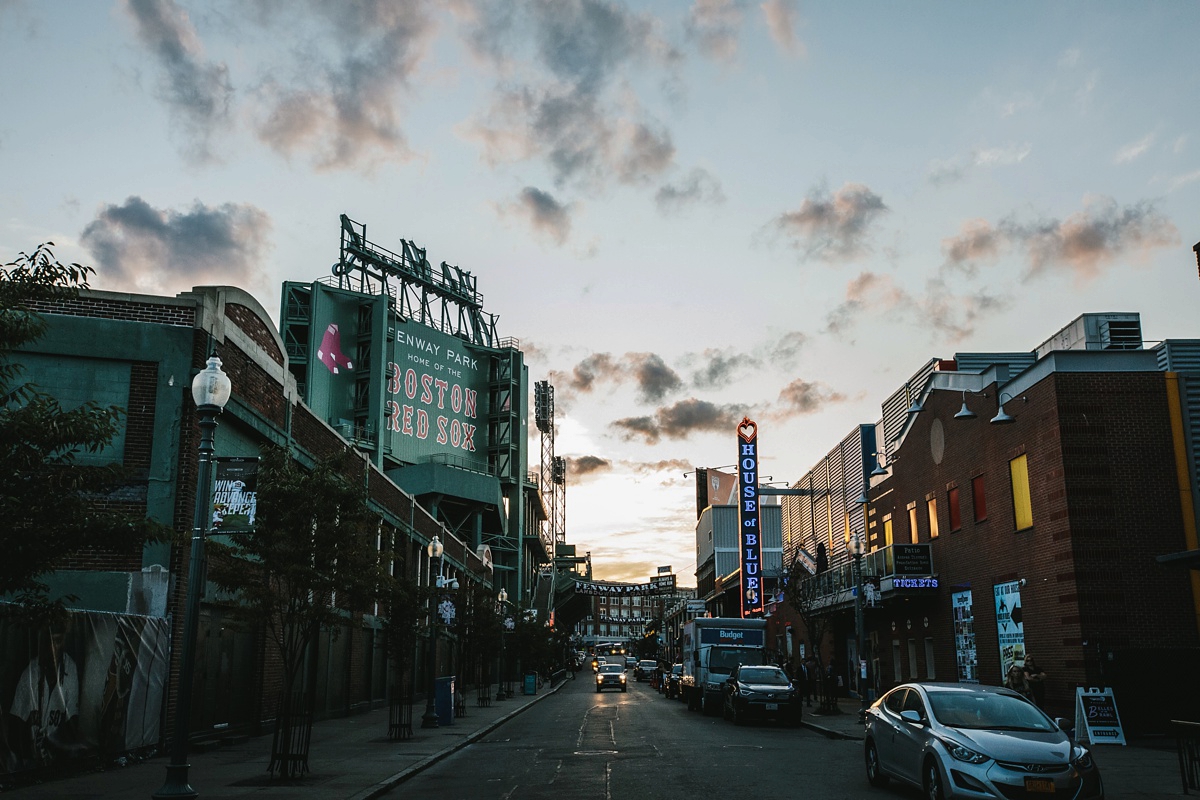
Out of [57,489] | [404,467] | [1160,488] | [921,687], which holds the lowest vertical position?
[921,687]

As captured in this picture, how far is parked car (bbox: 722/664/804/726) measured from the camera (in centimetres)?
2756

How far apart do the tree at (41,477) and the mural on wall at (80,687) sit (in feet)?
12.7

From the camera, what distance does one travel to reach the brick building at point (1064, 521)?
22.2 m

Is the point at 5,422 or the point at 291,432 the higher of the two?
the point at 291,432

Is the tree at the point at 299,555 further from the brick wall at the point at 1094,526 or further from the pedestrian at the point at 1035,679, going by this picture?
the brick wall at the point at 1094,526

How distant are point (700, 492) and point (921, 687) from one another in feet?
459

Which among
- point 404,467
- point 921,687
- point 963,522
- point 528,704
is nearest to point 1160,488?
point 963,522

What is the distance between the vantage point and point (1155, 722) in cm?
2144

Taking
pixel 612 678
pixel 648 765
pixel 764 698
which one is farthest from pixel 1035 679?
pixel 612 678

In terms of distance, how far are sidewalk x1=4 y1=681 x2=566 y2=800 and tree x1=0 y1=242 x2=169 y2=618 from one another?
4.75m

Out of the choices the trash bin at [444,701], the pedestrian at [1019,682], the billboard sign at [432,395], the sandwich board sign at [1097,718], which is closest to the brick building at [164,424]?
the trash bin at [444,701]

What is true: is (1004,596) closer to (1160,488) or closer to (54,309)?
(1160,488)

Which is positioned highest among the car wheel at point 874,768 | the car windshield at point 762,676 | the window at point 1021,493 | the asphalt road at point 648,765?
the window at point 1021,493

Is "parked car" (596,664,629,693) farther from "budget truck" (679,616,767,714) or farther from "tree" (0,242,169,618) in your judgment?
"tree" (0,242,169,618)
